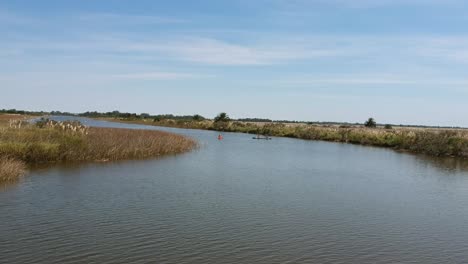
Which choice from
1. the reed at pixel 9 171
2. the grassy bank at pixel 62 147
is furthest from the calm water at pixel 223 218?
the grassy bank at pixel 62 147

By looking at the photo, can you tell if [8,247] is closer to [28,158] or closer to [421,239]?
[421,239]

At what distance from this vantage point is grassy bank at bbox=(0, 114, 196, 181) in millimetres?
21306

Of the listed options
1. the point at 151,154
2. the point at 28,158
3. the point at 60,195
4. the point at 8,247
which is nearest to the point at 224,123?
the point at 151,154

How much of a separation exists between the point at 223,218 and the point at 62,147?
14554 mm

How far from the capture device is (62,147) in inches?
998

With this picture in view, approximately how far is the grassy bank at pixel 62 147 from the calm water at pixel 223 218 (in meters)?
1.50

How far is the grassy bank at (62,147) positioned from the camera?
21.3m

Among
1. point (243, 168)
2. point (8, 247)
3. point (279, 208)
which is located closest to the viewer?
point (8, 247)

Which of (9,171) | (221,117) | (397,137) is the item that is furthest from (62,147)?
(221,117)

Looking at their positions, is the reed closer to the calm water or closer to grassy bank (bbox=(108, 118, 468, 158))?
the calm water

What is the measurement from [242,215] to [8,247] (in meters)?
6.78

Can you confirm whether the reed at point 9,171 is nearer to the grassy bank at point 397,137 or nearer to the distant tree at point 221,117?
the grassy bank at point 397,137

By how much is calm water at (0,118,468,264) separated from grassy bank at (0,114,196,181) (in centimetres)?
150

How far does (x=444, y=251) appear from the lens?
12.0 meters
